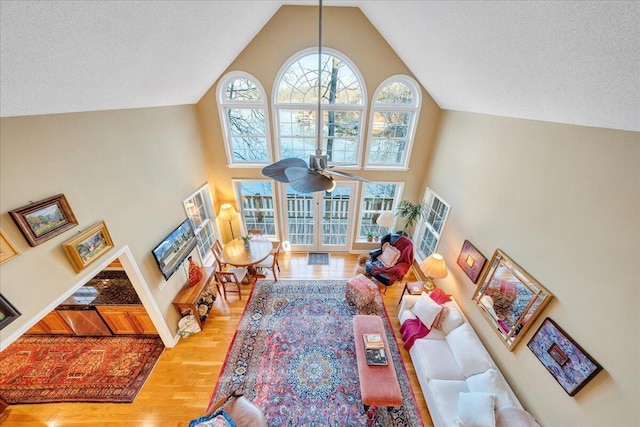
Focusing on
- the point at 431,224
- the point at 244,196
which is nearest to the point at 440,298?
the point at 431,224

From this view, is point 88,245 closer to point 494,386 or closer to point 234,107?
point 234,107

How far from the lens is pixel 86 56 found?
178 cm

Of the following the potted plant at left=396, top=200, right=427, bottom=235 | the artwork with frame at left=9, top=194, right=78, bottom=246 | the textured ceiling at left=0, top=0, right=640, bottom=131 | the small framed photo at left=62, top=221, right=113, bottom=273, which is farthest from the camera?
the potted plant at left=396, top=200, right=427, bottom=235

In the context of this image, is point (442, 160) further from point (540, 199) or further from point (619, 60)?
point (619, 60)

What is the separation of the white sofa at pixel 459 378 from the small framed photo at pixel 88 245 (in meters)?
4.20

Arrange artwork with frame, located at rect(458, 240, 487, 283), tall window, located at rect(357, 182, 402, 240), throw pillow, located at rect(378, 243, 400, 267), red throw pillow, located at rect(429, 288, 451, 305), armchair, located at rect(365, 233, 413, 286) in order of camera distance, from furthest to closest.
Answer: tall window, located at rect(357, 182, 402, 240) → throw pillow, located at rect(378, 243, 400, 267) → armchair, located at rect(365, 233, 413, 286) → red throw pillow, located at rect(429, 288, 451, 305) → artwork with frame, located at rect(458, 240, 487, 283)

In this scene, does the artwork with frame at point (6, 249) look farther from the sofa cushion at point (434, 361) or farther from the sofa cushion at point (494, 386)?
the sofa cushion at point (494, 386)

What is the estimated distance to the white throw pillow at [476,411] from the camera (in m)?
2.27

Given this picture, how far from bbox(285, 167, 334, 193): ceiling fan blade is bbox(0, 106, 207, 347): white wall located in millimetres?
2181

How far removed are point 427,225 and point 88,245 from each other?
18.0ft

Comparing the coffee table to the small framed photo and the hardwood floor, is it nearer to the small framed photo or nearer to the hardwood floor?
Result: the hardwood floor

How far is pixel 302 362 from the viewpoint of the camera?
137 inches

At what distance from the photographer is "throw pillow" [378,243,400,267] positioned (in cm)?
467

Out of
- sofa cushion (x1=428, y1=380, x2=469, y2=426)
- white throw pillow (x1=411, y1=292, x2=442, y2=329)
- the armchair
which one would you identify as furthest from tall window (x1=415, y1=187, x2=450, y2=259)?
sofa cushion (x1=428, y1=380, x2=469, y2=426)
